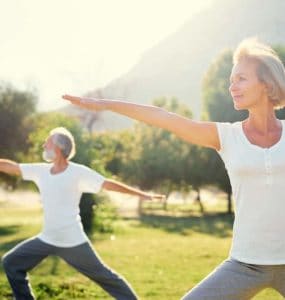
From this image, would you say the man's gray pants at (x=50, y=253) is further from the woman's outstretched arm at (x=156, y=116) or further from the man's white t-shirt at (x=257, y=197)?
the woman's outstretched arm at (x=156, y=116)

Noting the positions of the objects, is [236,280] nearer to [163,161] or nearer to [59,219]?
[59,219]

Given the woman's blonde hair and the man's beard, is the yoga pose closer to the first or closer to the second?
the woman's blonde hair

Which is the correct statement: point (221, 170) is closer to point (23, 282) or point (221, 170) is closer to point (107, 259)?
point (107, 259)

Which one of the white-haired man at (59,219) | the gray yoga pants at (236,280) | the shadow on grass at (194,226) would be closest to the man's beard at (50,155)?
the white-haired man at (59,219)

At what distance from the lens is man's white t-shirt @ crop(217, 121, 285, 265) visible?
4.03 metres

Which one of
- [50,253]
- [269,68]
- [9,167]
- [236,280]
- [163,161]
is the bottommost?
[50,253]

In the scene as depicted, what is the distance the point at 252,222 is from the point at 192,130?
2.10 ft

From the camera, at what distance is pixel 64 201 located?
7.53m

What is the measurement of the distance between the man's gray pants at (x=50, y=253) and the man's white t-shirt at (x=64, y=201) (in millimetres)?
85

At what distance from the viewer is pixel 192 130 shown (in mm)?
4070

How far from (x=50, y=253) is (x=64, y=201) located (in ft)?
1.91

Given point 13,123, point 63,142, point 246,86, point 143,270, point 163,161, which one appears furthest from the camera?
point 163,161

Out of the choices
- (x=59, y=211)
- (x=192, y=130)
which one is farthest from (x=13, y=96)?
(x=192, y=130)

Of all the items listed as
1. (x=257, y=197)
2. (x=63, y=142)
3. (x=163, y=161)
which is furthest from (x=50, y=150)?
(x=163, y=161)
